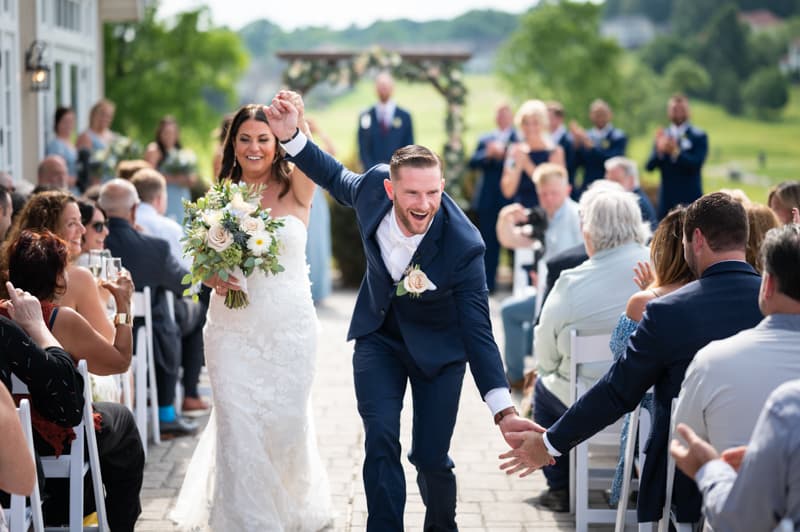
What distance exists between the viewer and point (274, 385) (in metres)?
5.10

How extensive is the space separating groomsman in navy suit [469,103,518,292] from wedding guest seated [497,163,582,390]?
16.7 ft

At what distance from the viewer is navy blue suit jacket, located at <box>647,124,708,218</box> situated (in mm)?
13312

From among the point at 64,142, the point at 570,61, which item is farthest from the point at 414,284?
the point at 570,61

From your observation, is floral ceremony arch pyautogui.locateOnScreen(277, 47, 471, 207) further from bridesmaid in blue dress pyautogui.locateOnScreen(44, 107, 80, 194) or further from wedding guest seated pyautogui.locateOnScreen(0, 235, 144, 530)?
wedding guest seated pyautogui.locateOnScreen(0, 235, 144, 530)

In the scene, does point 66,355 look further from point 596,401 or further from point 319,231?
Answer: point 319,231

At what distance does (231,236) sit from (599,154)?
9545 mm

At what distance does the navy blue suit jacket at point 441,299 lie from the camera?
434 centimetres

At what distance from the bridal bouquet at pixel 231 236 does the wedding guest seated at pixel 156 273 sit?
181cm

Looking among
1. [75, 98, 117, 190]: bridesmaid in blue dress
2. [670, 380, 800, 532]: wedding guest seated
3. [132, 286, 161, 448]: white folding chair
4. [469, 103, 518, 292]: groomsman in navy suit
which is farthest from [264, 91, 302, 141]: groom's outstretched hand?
[469, 103, 518, 292]: groomsman in navy suit

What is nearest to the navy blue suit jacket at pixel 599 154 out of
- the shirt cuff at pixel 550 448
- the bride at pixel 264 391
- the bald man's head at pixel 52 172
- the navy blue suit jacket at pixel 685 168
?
the navy blue suit jacket at pixel 685 168

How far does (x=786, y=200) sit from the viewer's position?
648 centimetres

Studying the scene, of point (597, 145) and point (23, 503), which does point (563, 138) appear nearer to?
point (597, 145)

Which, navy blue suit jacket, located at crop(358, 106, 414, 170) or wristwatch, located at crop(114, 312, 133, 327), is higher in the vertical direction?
navy blue suit jacket, located at crop(358, 106, 414, 170)

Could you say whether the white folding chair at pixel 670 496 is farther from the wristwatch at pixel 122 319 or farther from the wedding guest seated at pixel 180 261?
the wedding guest seated at pixel 180 261
